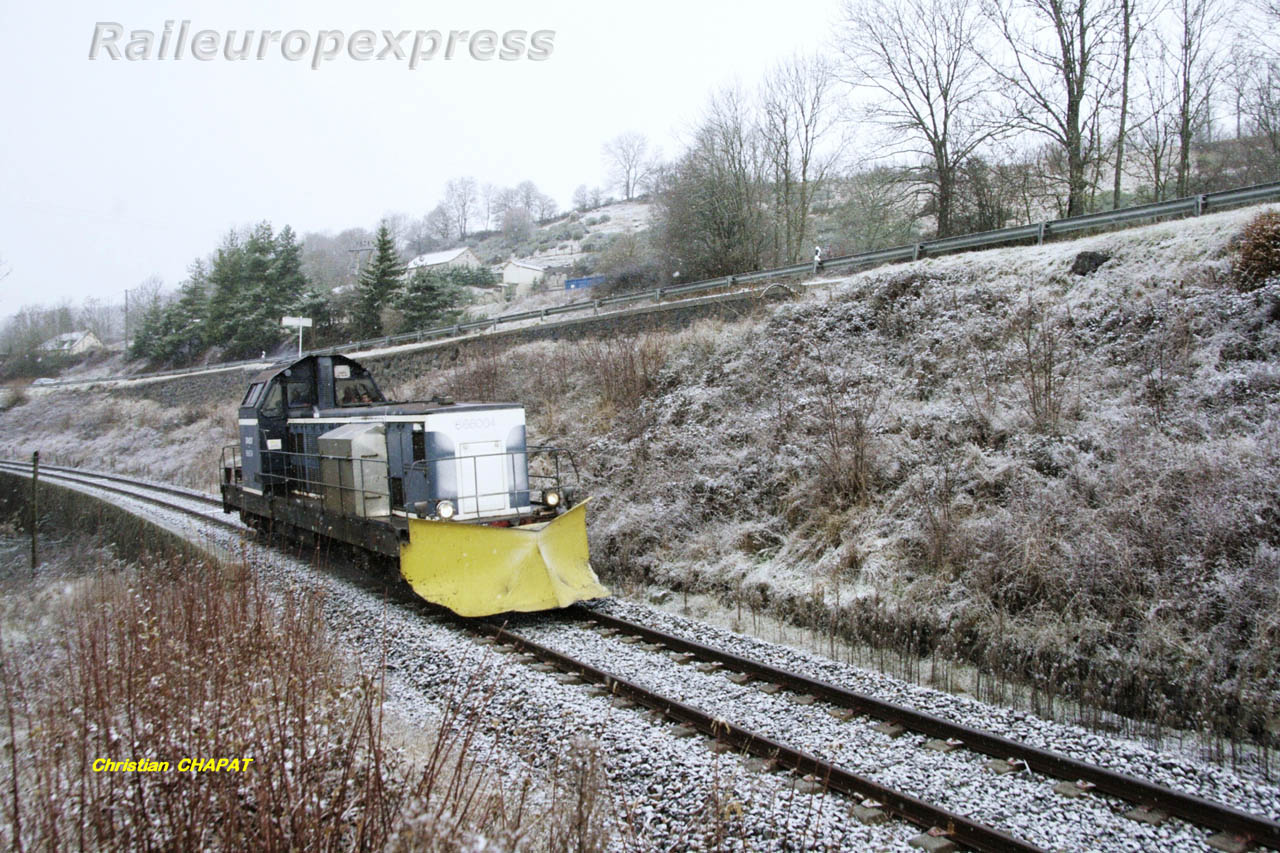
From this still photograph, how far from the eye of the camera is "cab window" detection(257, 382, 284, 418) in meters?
12.0

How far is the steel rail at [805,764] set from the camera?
3777 millimetres

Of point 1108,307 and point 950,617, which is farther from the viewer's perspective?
point 1108,307

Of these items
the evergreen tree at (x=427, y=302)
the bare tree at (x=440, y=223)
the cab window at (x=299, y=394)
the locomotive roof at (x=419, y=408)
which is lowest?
the locomotive roof at (x=419, y=408)

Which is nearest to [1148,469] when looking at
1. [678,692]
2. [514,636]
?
[678,692]

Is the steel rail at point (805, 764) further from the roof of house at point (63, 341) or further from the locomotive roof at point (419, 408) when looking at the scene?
the roof of house at point (63, 341)

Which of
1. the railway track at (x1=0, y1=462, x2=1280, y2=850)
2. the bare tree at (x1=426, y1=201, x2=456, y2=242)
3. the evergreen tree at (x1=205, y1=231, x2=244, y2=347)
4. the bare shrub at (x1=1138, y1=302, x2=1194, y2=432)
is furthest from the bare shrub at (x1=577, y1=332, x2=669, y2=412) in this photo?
the bare tree at (x1=426, y1=201, x2=456, y2=242)

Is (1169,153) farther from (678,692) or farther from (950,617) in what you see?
(678,692)

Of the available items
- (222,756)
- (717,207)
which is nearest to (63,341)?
(717,207)

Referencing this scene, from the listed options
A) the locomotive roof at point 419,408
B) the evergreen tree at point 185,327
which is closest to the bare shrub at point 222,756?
the locomotive roof at point 419,408

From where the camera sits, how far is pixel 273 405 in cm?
1205

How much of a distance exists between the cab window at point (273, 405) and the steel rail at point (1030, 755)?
846 centimetres

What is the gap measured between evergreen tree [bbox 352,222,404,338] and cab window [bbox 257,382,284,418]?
26477 millimetres

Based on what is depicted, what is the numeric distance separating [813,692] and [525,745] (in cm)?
234

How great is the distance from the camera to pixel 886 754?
4781 mm
